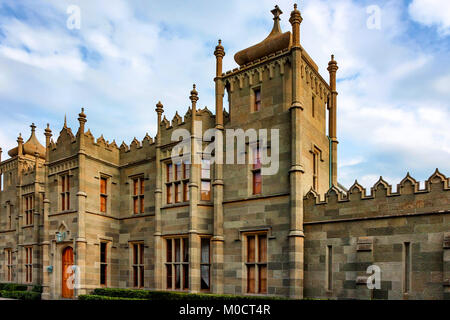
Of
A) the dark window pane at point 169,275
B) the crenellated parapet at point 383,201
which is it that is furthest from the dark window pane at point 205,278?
the crenellated parapet at point 383,201

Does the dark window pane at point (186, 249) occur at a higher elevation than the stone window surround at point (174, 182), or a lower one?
lower

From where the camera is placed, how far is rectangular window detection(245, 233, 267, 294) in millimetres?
18719

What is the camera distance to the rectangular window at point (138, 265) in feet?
76.1

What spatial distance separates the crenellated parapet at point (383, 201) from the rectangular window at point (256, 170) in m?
2.51

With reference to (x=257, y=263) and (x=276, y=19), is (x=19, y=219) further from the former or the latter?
(x=276, y=19)

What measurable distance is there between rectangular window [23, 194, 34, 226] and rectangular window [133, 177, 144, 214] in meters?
9.97

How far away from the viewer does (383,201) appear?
1634cm

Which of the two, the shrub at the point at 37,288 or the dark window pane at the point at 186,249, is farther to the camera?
the shrub at the point at 37,288

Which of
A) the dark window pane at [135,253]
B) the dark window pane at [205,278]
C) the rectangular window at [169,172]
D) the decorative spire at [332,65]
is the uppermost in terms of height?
Result: the decorative spire at [332,65]

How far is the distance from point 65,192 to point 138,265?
20.4ft

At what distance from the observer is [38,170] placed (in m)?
29.5

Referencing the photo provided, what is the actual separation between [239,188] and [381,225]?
6732 millimetres

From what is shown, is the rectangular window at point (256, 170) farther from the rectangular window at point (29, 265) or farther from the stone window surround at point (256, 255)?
the rectangular window at point (29, 265)

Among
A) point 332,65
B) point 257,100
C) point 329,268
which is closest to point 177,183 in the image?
point 257,100
